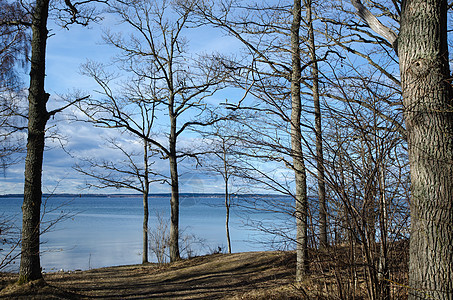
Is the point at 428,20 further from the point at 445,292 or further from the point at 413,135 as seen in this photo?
the point at 445,292

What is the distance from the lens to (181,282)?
10.8m

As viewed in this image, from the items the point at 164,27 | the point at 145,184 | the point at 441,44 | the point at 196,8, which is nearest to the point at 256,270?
the point at 196,8

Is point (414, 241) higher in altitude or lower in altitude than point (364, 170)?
lower

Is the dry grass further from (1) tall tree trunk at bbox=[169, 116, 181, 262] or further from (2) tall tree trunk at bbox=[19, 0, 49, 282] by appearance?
(1) tall tree trunk at bbox=[169, 116, 181, 262]

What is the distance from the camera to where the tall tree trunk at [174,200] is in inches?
614

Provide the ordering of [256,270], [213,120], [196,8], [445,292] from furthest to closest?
1. [213,120]
2. [256,270]
3. [196,8]
4. [445,292]

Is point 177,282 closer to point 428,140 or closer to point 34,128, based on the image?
point 34,128

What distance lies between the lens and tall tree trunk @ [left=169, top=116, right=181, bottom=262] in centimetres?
1559

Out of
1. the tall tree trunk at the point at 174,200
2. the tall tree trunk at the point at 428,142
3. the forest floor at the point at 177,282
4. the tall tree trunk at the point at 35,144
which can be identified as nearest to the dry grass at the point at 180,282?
the forest floor at the point at 177,282

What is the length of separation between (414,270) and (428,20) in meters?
2.58

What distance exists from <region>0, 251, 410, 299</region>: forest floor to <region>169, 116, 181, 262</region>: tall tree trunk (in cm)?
156

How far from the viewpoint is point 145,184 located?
18109 mm

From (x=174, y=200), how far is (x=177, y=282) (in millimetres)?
5430

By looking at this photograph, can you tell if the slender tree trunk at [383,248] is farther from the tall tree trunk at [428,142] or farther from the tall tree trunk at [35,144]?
the tall tree trunk at [35,144]
